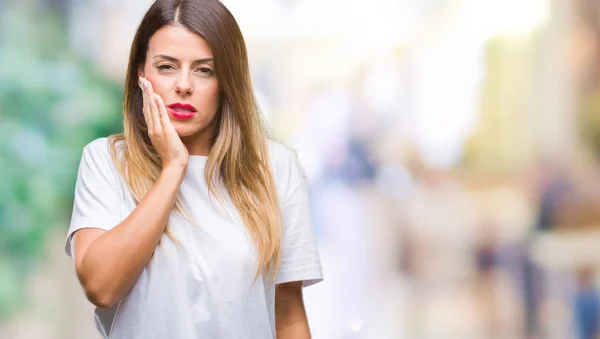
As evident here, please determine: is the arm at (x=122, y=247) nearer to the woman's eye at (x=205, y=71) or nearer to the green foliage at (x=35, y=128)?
the woman's eye at (x=205, y=71)

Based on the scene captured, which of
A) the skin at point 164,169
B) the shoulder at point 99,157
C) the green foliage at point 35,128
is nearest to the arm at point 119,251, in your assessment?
the skin at point 164,169

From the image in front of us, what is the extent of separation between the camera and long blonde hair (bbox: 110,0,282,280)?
1276mm

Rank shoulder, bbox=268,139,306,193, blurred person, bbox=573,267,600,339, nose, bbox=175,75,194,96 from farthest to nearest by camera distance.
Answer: blurred person, bbox=573,267,600,339
shoulder, bbox=268,139,306,193
nose, bbox=175,75,194,96

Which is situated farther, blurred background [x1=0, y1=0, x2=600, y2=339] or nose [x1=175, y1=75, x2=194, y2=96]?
blurred background [x1=0, y1=0, x2=600, y2=339]

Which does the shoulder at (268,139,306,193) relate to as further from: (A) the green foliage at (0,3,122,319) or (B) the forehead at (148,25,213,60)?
(A) the green foliage at (0,3,122,319)

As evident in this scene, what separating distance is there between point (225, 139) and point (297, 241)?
0.19 m

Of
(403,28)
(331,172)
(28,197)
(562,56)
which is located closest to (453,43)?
(403,28)

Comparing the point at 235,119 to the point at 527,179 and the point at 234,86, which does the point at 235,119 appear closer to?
the point at 234,86

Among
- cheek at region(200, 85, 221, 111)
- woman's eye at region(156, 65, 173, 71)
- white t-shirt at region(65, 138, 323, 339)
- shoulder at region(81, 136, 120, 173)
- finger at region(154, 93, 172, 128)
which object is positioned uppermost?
woman's eye at region(156, 65, 173, 71)

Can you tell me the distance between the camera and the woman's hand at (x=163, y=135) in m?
1.25

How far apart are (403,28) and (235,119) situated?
214cm

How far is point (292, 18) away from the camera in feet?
10.8

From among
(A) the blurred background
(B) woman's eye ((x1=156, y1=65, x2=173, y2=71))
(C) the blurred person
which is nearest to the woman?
(B) woman's eye ((x1=156, y1=65, x2=173, y2=71))

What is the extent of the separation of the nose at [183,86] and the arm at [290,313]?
34 centimetres
